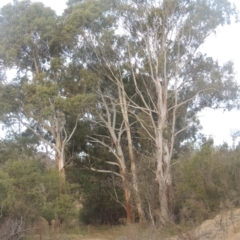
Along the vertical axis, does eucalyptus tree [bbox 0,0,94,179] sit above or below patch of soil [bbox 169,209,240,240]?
above

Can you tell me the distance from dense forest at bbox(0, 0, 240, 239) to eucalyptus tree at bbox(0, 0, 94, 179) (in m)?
0.06

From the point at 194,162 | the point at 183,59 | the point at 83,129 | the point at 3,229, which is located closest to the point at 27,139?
the point at 83,129

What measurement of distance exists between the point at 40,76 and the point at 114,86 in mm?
4916

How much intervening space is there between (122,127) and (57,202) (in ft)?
25.4

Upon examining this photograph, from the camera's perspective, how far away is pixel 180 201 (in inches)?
1056

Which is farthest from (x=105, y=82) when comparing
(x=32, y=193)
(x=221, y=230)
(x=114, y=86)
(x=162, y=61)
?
(x=221, y=230)

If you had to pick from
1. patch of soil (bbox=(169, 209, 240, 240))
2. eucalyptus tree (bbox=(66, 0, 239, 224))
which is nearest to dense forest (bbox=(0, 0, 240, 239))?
eucalyptus tree (bbox=(66, 0, 239, 224))

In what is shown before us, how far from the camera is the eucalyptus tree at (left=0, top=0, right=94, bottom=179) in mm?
29234

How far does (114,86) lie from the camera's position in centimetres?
3244

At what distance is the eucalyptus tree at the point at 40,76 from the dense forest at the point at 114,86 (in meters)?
0.06

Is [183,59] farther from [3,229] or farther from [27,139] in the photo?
[3,229]

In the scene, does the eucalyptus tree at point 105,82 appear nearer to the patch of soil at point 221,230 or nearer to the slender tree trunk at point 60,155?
the slender tree trunk at point 60,155

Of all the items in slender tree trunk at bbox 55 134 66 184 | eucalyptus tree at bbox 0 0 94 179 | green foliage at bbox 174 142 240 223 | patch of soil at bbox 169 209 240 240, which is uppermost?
eucalyptus tree at bbox 0 0 94 179

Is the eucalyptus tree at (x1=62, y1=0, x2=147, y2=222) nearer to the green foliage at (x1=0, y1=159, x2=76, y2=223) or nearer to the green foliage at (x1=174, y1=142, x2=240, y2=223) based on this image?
the green foliage at (x1=0, y1=159, x2=76, y2=223)
